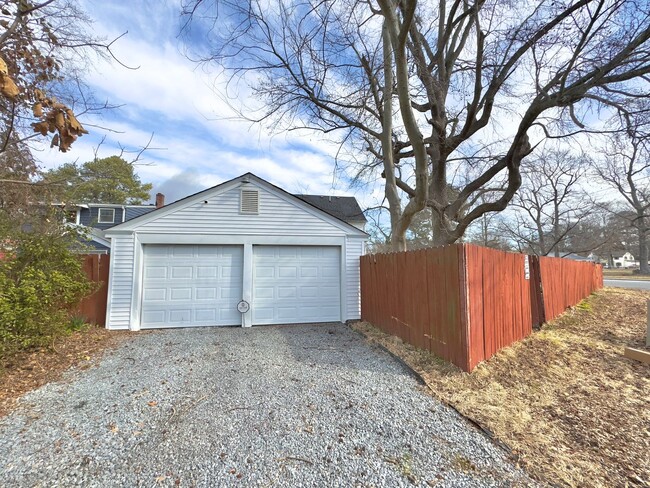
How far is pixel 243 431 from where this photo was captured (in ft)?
9.18

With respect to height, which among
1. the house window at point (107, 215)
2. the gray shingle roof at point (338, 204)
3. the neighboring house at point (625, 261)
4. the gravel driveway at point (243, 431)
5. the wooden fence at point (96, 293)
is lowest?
the gravel driveway at point (243, 431)

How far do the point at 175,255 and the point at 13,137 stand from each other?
332 cm

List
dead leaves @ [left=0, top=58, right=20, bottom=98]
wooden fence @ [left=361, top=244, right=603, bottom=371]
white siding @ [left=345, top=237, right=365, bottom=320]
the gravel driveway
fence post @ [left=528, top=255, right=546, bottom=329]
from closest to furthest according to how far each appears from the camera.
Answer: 1. dead leaves @ [left=0, top=58, right=20, bottom=98]
2. the gravel driveway
3. wooden fence @ [left=361, top=244, right=603, bottom=371]
4. fence post @ [left=528, top=255, right=546, bottom=329]
5. white siding @ [left=345, top=237, right=365, bottom=320]

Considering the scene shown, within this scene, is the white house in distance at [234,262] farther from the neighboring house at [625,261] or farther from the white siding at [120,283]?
the neighboring house at [625,261]

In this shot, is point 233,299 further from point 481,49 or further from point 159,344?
point 481,49

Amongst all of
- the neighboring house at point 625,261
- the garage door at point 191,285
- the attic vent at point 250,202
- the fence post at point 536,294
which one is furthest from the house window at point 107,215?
the neighboring house at point 625,261

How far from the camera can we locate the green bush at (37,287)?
13.6 ft

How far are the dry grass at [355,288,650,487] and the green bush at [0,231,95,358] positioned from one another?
5286 mm

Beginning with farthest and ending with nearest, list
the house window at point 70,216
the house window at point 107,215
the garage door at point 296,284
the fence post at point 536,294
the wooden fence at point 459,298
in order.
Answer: the house window at point 107,215 → the garage door at point 296,284 → the fence post at point 536,294 → the house window at point 70,216 → the wooden fence at point 459,298

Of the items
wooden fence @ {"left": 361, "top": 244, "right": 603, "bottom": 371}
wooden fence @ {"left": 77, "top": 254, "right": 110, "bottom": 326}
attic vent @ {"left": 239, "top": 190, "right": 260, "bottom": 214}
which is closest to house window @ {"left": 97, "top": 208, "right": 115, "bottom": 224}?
wooden fence @ {"left": 77, "top": 254, "right": 110, "bottom": 326}

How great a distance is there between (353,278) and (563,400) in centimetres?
492

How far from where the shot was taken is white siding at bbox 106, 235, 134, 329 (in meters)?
6.74

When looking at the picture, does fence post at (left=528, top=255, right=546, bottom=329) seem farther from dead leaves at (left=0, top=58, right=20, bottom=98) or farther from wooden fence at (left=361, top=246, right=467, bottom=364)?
dead leaves at (left=0, top=58, right=20, bottom=98)

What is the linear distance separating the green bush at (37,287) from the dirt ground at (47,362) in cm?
20
